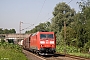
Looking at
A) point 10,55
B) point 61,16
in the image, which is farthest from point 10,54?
point 61,16

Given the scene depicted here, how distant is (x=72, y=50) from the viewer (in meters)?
45.9

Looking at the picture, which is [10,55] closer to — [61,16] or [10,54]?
[10,54]

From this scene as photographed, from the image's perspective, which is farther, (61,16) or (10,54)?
(61,16)

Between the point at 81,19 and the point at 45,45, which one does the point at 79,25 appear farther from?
the point at 45,45

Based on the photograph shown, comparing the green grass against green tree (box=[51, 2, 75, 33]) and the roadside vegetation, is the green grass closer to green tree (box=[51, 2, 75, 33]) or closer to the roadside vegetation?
the roadside vegetation

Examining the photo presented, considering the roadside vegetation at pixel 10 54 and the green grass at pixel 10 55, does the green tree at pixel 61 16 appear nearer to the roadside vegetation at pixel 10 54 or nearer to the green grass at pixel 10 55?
the roadside vegetation at pixel 10 54

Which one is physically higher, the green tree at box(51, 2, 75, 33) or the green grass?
the green tree at box(51, 2, 75, 33)

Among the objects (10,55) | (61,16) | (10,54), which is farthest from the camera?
(61,16)

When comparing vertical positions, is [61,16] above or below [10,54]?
above

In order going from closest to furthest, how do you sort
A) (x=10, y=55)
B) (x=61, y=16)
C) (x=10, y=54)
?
(x=10, y=55) → (x=10, y=54) → (x=61, y=16)

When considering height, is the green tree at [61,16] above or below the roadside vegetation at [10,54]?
above

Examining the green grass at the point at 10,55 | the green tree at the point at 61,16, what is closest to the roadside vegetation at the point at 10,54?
the green grass at the point at 10,55

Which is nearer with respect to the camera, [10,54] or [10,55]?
[10,55]

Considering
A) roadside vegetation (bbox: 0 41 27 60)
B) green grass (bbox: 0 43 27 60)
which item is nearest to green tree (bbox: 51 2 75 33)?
roadside vegetation (bbox: 0 41 27 60)
